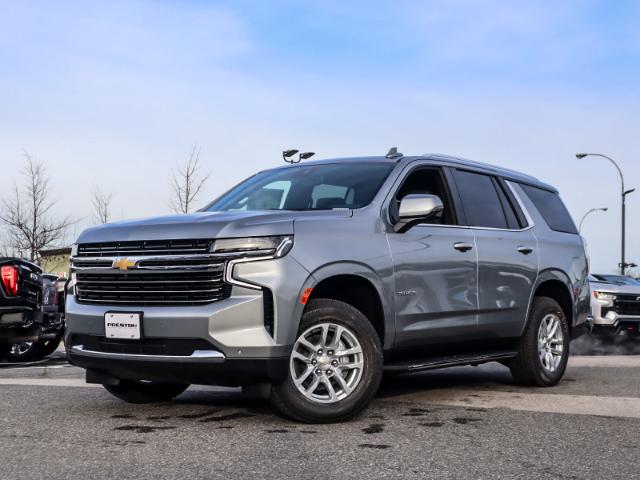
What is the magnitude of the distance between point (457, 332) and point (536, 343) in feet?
4.40

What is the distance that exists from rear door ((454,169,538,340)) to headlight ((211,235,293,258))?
87.7 inches

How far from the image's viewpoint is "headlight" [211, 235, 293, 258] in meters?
5.10

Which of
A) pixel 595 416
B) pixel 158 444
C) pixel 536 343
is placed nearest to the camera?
pixel 158 444

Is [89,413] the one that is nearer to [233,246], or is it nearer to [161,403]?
[161,403]

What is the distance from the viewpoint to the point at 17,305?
9977 mm

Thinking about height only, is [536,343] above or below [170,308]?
below

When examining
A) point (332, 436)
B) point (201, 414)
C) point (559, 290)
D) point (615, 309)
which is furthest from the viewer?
point (615, 309)

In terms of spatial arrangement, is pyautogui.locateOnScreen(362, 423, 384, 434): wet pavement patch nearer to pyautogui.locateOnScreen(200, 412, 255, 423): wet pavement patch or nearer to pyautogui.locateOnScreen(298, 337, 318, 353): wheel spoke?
pyautogui.locateOnScreen(298, 337, 318, 353): wheel spoke

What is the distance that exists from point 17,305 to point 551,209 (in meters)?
6.10

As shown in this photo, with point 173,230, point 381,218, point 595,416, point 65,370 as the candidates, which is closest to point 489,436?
point 595,416

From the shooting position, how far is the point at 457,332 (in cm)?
648

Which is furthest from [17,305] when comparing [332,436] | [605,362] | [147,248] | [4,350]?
[605,362]

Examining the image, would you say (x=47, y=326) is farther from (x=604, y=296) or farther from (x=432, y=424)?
(x=604, y=296)

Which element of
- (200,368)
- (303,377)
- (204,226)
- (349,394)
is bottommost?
(349,394)
